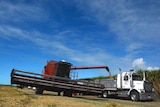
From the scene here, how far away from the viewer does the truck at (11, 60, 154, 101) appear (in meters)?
20.0

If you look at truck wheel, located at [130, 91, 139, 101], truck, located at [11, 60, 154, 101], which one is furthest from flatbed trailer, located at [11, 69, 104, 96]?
truck wheel, located at [130, 91, 139, 101]

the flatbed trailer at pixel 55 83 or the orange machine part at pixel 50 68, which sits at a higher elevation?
Answer: the orange machine part at pixel 50 68

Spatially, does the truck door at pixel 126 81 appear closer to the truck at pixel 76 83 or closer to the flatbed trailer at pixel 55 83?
the truck at pixel 76 83

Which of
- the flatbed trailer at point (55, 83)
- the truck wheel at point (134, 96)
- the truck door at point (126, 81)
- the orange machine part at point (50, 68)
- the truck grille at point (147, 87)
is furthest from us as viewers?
the truck door at point (126, 81)

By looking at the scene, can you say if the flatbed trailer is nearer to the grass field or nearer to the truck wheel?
the grass field

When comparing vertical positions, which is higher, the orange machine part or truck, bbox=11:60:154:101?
the orange machine part

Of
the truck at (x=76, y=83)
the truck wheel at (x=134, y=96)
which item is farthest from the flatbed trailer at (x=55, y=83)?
the truck wheel at (x=134, y=96)

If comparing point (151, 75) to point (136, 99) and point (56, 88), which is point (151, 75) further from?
point (56, 88)

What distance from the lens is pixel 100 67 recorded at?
32125 millimetres

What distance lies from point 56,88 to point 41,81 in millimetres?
1625

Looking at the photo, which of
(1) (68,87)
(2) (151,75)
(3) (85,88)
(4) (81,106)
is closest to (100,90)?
(3) (85,88)

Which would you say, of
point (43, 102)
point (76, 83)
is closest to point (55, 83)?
point (76, 83)

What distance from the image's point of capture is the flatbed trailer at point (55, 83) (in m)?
19.3

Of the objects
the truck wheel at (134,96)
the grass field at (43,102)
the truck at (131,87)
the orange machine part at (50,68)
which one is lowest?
the grass field at (43,102)
